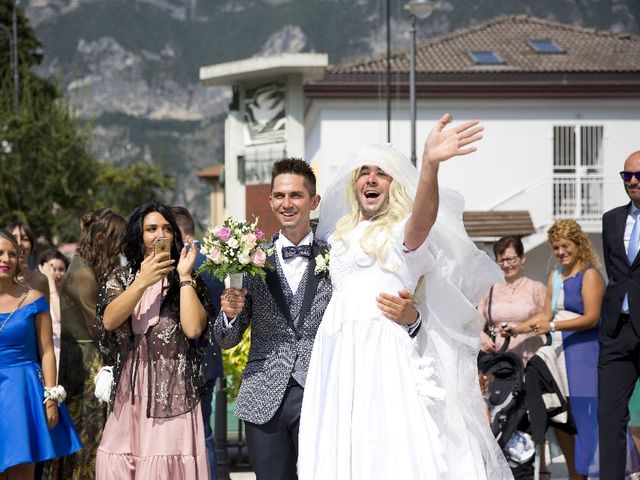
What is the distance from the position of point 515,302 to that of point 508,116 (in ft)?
88.2

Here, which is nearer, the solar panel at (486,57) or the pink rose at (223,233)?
the pink rose at (223,233)

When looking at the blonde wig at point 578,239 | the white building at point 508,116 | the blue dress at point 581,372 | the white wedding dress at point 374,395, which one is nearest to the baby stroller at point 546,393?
the blue dress at point 581,372

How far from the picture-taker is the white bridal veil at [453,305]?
5.62 metres

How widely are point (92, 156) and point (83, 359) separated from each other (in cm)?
2944

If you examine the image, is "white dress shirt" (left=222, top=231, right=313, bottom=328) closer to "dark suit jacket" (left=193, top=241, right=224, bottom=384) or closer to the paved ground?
"dark suit jacket" (left=193, top=241, right=224, bottom=384)

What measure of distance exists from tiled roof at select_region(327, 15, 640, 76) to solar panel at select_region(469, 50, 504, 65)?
0.69 ft

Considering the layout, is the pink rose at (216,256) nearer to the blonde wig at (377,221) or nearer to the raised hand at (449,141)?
the blonde wig at (377,221)

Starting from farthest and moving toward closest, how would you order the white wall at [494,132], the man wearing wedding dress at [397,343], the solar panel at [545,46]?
the solar panel at [545,46] < the white wall at [494,132] < the man wearing wedding dress at [397,343]

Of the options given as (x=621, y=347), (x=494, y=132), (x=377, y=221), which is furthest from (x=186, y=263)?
(x=494, y=132)

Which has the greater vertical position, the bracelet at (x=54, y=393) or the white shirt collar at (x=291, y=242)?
the white shirt collar at (x=291, y=242)

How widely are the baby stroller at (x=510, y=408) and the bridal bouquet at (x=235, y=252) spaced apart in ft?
12.7

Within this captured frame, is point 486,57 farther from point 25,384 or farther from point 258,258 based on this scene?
point 258,258

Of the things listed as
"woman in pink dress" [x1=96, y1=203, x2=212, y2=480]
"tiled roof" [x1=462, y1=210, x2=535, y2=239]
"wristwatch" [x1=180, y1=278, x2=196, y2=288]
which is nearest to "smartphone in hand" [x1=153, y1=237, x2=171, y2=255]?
"woman in pink dress" [x1=96, y1=203, x2=212, y2=480]

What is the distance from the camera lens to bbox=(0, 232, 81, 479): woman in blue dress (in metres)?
7.04
